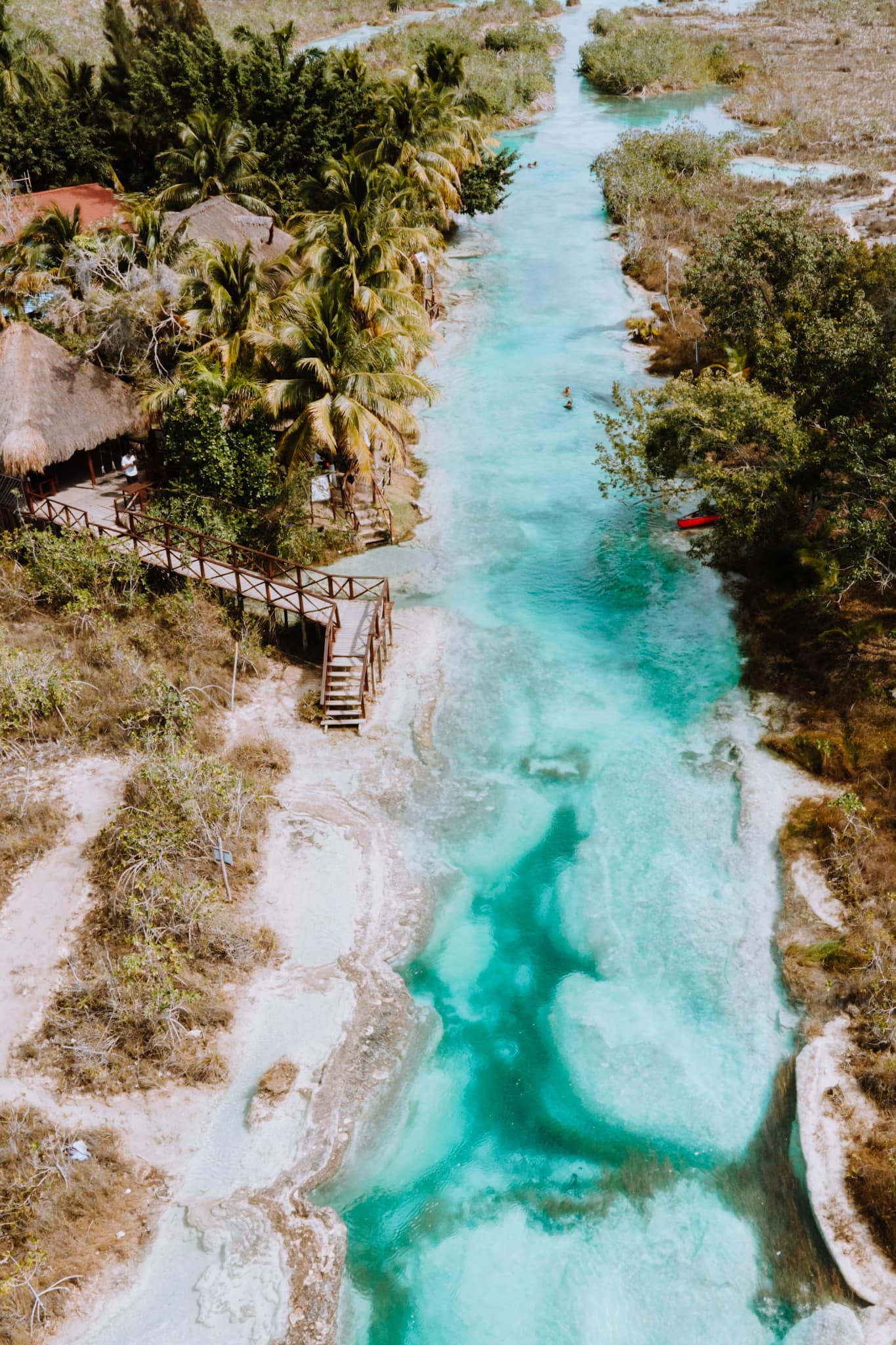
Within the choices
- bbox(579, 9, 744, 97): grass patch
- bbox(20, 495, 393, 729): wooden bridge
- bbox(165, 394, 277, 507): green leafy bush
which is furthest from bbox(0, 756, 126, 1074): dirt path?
bbox(579, 9, 744, 97): grass patch

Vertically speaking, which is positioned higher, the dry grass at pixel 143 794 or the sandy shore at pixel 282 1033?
the dry grass at pixel 143 794

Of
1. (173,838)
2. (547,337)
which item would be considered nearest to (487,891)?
(173,838)

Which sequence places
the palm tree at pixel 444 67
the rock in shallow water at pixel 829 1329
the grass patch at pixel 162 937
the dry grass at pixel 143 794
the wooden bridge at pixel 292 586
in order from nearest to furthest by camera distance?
the rock in shallow water at pixel 829 1329
the grass patch at pixel 162 937
the dry grass at pixel 143 794
the wooden bridge at pixel 292 586
the palm tree at pixel 444 67

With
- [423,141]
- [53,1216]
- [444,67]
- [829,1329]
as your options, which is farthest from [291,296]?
[444,67]

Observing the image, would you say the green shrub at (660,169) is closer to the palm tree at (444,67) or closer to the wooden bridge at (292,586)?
the palm tree at (444,67)

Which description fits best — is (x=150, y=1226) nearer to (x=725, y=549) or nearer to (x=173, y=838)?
(x=173, y=838)

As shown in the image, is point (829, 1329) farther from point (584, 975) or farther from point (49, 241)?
point (49, 241)

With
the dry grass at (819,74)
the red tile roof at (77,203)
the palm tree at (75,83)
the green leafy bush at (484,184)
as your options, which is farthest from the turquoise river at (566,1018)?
the dry grass at (819,74)

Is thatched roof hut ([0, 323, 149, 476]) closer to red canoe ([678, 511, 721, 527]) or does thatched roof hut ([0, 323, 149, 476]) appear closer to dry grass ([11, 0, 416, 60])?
red canoe ([678, 511, 721, 527])
